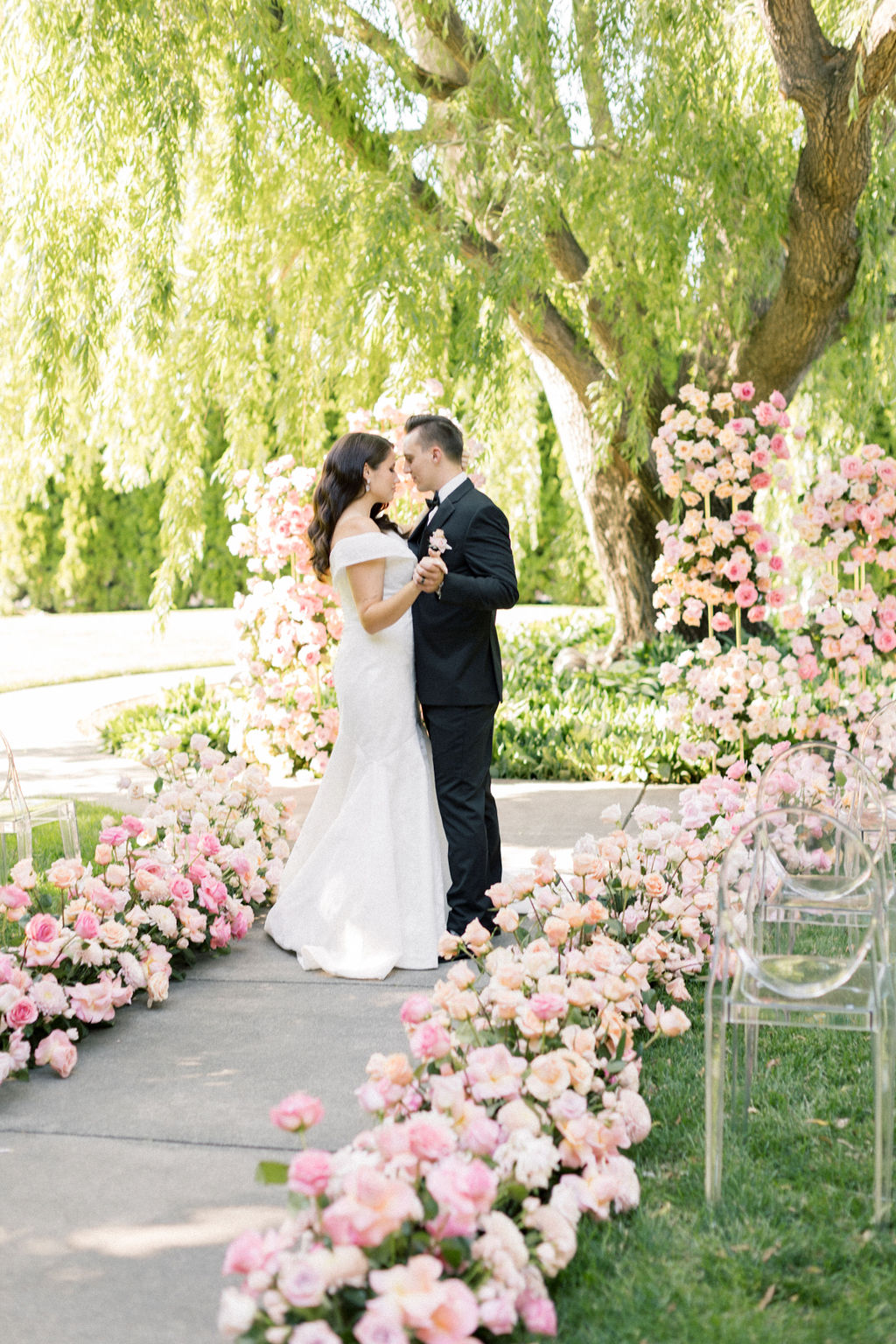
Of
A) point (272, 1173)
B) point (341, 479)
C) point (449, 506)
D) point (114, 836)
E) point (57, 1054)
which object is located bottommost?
point (57, 1054)

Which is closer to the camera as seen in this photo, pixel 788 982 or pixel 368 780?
pixel 788 982

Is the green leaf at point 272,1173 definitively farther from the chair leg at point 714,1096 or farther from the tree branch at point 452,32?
the tree branch at point 452,32

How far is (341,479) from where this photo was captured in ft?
15.1

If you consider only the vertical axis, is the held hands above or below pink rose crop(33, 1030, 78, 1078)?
above

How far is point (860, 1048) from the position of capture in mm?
3611

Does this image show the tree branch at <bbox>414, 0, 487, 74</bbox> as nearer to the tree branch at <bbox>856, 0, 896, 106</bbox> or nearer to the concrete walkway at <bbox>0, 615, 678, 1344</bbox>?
the tree branch at <bbox>856, 0, 896, 106</bbox>

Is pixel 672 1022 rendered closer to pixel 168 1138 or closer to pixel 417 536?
pixel 168 1138

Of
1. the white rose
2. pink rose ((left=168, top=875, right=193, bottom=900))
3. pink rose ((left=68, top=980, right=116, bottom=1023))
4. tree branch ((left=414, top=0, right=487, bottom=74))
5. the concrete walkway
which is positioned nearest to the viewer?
the white rose

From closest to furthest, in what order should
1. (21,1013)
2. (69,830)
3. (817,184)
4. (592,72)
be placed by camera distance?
(21,1013)
(69,830)
(592,72)
(817,184)

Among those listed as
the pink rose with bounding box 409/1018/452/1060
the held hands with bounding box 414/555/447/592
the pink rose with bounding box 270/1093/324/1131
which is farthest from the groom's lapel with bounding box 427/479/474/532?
the pink rose with bounding box 270/1093/324/1131

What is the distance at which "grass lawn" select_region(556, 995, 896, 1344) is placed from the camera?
7.38 ft

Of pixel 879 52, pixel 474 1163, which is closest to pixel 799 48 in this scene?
pixel 879 52

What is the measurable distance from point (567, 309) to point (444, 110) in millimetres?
2532

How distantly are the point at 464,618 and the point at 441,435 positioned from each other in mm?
660
